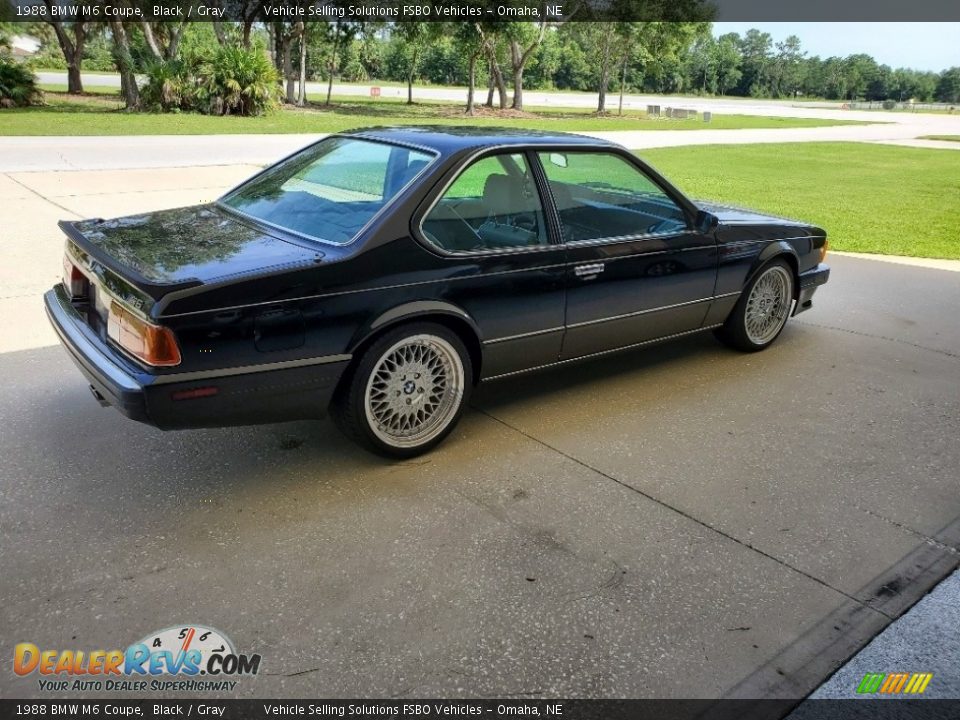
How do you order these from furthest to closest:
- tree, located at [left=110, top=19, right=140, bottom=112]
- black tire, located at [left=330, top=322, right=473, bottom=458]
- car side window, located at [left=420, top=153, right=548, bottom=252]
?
tree, located at [left=110, top=19, right=140, bottom=112] → car side window, located at [left=420, top=153, right=548, bottom=252] → black tire, located at [left=330, top=322, right=473, bottom=458]

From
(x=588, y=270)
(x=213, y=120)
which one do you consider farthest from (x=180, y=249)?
(x=213, y=120)

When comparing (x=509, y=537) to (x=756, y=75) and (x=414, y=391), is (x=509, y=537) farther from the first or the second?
(x=756, y=75)

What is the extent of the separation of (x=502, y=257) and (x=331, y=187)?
951 millimetres

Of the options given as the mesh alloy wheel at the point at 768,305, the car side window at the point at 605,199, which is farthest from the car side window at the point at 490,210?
the mesh alloy wheel at the point at 768,305

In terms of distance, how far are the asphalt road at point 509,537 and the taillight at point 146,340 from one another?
0.64 m

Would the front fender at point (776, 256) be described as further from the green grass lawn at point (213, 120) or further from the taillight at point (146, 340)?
the green grass lawn at point (213, 120)

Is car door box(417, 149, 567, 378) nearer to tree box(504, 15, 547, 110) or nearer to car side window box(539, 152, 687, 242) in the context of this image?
car side window box(539, 152, 687, 242)

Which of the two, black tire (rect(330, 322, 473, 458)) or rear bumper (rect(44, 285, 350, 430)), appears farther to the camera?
black tire (rect(330, 322, 473, 458))

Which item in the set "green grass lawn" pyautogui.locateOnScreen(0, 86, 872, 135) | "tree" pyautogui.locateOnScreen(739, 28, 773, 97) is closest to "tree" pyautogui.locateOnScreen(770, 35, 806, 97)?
"tree" pyautogui.locateOnScreen(739, 28, 773, 97)

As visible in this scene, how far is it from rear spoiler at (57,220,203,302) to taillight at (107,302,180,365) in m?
0.12

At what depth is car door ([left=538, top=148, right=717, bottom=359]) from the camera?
4297 millimetres

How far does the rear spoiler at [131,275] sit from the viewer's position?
9.97 ft

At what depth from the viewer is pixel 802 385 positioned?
200 inches

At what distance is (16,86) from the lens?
2433 centimetres
